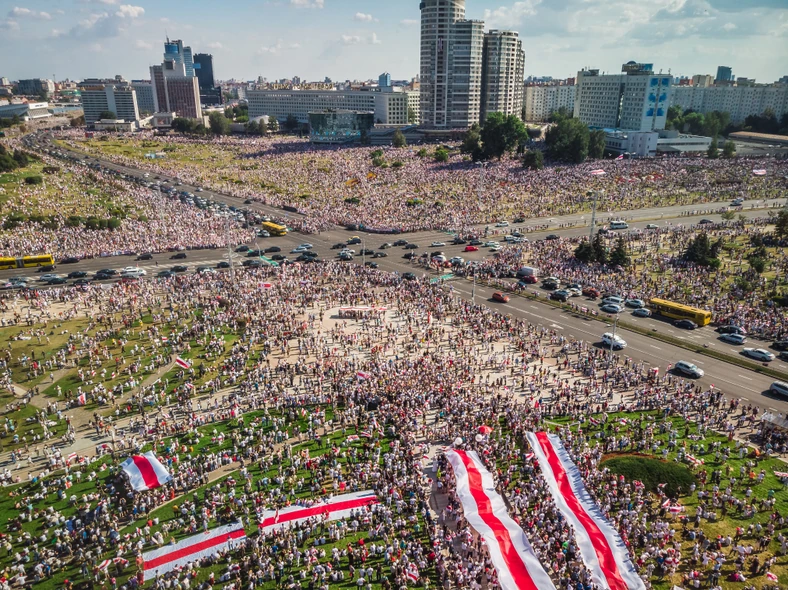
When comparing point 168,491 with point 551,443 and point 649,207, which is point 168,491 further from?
point 649,207

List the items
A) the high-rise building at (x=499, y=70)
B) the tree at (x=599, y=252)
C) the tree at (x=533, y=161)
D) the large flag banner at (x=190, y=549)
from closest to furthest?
the large flag banner at (x=190, y=549), the tree at (x=599, y=252), the tree at (x=533, y=161), the high-rise building at (x=499, y=70)

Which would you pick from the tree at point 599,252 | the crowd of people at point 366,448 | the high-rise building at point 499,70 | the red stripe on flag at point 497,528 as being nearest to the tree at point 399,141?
the high-rise building at point 499,70

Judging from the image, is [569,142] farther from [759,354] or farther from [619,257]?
[759,354]

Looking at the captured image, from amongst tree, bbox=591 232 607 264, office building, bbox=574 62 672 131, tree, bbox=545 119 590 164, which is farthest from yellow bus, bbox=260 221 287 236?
office building, bbox=574 62 672 131

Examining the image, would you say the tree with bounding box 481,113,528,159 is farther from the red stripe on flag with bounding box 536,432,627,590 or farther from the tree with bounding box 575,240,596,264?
the red stripe on flag with bounding box 536,432,627,590

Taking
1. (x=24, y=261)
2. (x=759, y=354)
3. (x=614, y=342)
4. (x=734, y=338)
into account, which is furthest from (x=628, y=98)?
(x=24, y=261)

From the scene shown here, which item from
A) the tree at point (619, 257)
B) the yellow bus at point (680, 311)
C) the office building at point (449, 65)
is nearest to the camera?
the yellow bus at point (680, 311)

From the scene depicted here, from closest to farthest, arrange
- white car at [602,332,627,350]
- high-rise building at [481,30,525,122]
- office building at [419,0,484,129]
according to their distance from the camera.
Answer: white car at [602,332,627,350]
office building at [419,0,484,129]
high-rise building at [481,30,525,122]

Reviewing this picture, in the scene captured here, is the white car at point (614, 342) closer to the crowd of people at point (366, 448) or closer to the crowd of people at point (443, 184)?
the crowd of people at point (366, 448)
